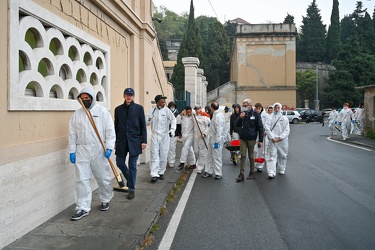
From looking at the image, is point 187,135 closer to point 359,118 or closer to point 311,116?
point 359,118

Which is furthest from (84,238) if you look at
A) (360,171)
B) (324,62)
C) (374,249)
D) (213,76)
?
(324,62)

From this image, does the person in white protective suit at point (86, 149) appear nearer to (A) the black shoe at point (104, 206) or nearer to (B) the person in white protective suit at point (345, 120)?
(A) the black shoe at point (104, 206)

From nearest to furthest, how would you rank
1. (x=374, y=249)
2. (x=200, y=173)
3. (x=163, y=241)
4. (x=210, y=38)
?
1. (x=374, y=249)
2. (x=163, y=241)
3. (x=200, y=173)
4. (x=210, y=38)

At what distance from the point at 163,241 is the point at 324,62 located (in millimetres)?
Result: 61516

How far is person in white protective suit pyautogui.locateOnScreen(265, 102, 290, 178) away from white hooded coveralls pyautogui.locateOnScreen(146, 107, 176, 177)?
8.21ft

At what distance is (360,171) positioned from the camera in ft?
31.5

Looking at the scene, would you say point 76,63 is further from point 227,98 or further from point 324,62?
point 324,62

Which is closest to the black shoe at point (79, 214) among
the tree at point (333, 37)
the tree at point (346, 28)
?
the tree at point (333, 37)

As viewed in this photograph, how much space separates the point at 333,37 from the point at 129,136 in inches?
2357

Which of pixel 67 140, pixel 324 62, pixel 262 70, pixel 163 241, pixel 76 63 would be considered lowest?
pixel 163 241

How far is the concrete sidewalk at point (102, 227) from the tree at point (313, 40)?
60.0 m

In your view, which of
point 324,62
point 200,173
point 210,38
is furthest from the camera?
point 324,62

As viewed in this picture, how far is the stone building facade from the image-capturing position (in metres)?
4.24

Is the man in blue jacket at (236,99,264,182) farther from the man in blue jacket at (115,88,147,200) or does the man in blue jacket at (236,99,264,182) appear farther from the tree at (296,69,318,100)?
the tree at (296,69,318,100)
